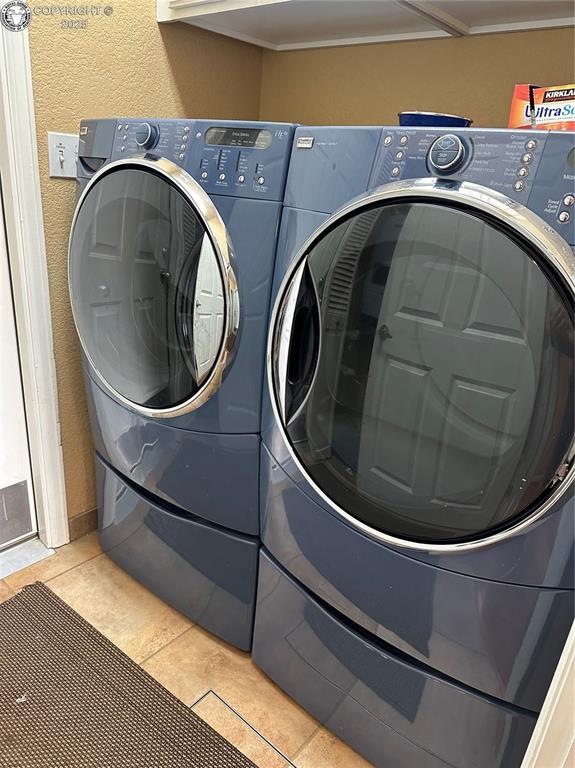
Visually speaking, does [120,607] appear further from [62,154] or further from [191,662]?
[62,154]

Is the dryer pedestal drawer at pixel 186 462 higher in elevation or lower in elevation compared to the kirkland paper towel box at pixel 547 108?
lower

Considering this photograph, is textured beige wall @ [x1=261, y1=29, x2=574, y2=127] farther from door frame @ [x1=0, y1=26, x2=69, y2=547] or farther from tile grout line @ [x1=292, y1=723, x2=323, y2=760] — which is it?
tile grout line @ [x1=292, y1=723, x2=323, y2=760]

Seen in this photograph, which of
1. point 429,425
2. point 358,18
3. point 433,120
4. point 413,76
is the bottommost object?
point 429,425

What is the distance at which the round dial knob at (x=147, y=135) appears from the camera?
1.22m

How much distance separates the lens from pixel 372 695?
1176mm

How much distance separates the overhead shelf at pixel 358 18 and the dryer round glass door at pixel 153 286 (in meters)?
0.59

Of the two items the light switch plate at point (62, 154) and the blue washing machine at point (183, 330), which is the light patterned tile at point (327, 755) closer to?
the blue washing machine at point (183, 330)

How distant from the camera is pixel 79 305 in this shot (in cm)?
146

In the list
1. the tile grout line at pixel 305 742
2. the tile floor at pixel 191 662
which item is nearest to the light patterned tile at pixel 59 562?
the tile floor at pixel 191 662

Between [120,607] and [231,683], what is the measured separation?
0.40 m

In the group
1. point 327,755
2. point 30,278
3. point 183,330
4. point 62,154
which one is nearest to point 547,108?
point 183,330

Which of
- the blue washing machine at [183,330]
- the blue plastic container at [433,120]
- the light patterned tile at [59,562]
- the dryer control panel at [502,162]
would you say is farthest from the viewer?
the light patterned tile at [59,562]

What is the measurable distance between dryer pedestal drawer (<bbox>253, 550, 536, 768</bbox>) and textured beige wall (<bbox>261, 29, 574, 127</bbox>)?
4.12ft

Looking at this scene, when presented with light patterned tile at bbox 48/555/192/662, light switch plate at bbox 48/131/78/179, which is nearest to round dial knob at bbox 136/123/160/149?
light switch plate at bbox 48/131/78/179
